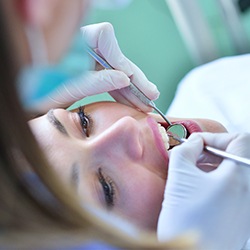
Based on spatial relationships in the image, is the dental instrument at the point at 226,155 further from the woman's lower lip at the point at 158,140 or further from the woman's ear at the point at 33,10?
the woman's ear at the point at 33,10

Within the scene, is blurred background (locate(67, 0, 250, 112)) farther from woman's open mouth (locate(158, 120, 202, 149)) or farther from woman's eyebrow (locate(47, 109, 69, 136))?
woman's eyebrow (locate(47, 109, 69, 136))

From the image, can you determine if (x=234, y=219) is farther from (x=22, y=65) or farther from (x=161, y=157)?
(x=22, y=65)

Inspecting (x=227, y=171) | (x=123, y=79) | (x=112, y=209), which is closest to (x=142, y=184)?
(x=112, y=209)

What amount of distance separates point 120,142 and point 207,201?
10.0 inches

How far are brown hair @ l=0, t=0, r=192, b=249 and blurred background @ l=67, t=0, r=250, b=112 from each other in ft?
5.00

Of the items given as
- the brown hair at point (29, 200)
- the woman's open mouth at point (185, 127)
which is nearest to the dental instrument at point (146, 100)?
the woman's open mouth at point (185, 127)

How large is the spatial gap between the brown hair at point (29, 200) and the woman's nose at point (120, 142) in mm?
453

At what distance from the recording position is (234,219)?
40.7 inches

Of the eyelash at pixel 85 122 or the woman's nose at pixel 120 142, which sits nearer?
the woman's nose at pixel 120 142

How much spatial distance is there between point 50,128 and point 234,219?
503 millimetres

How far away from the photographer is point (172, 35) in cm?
230

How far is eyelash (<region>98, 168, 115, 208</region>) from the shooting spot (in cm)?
109

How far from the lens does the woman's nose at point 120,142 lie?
43.5 inches

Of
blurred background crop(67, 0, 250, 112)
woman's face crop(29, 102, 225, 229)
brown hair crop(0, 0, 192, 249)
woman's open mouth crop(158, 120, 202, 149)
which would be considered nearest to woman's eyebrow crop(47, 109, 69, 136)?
woman's face crop(29, 102, 225, 229)
